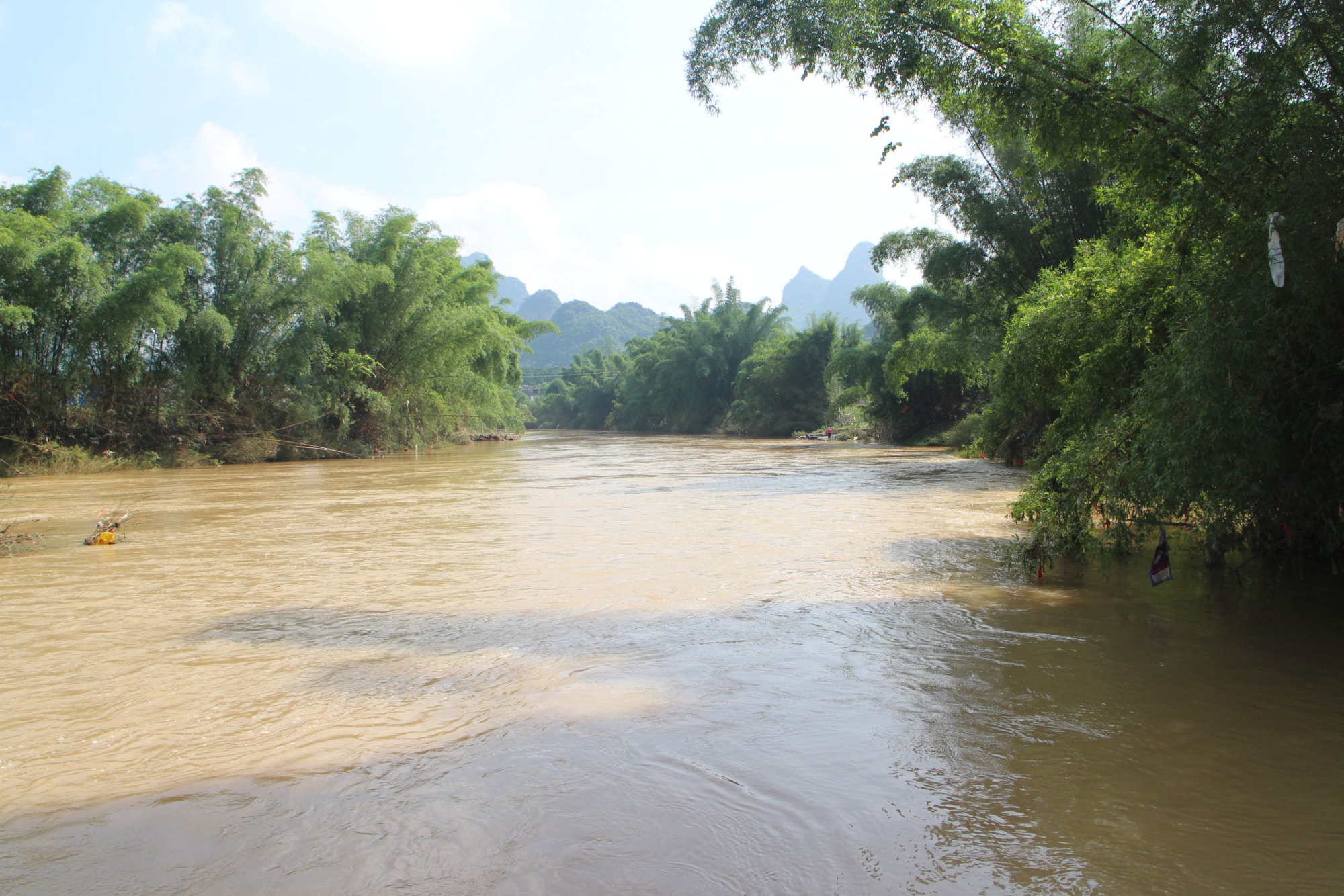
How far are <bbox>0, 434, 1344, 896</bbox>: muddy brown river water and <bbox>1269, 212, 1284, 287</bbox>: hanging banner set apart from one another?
2049mm

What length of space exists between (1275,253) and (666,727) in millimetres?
3867

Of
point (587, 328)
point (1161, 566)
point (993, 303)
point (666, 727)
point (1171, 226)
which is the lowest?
point (666, 727)

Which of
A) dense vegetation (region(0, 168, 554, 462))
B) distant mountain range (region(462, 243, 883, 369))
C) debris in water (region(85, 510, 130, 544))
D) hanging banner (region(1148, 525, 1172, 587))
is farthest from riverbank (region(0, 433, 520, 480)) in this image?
distant mountain range (region(462, 243, 883, 369))

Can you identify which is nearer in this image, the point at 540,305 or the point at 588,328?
the point at 588,328

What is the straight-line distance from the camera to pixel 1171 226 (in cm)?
587

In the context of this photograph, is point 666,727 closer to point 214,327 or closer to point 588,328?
point 214,327

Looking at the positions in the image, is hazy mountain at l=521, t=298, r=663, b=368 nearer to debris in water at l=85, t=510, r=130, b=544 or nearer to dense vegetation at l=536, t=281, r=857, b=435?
dense vegetation at l=536, t=281, r=857, b=435

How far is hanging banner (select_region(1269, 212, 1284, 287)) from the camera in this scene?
166 inches

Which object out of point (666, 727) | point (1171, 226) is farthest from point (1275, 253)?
point (666, 727)

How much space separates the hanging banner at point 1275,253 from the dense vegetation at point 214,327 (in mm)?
19859

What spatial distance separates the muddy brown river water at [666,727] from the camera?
2.67m

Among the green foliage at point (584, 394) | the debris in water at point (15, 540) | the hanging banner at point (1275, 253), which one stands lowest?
the debris in water at point (15, 540)

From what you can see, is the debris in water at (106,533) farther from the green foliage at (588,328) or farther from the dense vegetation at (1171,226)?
the green foliage at (588,328)

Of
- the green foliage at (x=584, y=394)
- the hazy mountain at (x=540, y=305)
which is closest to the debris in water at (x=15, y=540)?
the green foliage at (x=584, y=394)
